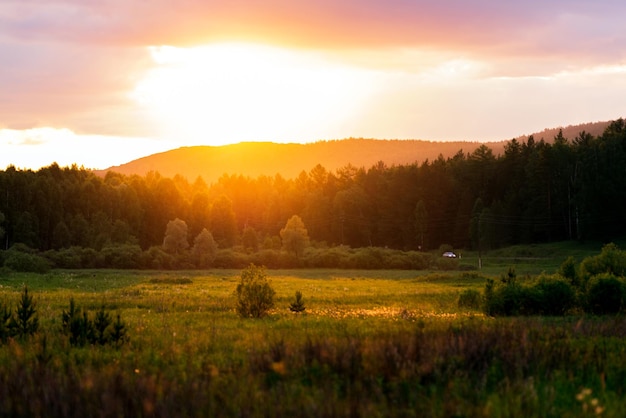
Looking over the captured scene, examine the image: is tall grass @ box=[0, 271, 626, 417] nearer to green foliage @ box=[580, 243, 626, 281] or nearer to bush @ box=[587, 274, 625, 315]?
bush @ box=[587, 274, 625, 315]

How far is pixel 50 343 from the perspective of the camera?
1703cm

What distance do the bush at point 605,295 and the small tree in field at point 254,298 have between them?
13.2m

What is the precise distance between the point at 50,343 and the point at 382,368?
9078 millimetres

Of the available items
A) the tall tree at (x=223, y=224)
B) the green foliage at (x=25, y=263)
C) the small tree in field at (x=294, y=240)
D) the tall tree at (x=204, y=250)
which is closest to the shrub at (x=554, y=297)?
the green foliage at (x=25, y=263)

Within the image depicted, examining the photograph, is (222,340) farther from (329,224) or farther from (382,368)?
(329,224)

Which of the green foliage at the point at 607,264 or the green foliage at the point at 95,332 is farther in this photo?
the green foliage at the point at 607,264

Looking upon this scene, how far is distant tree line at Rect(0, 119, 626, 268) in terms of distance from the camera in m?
117

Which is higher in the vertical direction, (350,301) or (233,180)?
(233,180)

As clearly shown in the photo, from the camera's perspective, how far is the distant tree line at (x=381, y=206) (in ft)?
382

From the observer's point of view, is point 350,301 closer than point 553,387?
No

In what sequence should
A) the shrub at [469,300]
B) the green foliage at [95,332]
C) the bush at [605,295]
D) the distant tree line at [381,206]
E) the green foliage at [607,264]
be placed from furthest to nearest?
the distant tree line at [381,206] → the shrub at [469,300] → the green foliage at [607,264] → the bush at [605,295] → the green foliage at [95,332]

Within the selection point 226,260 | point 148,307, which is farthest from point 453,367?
point 226,260

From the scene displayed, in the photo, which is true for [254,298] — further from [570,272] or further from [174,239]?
[174,239]

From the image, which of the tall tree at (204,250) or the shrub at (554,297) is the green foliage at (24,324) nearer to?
the shrub at (554,297)
